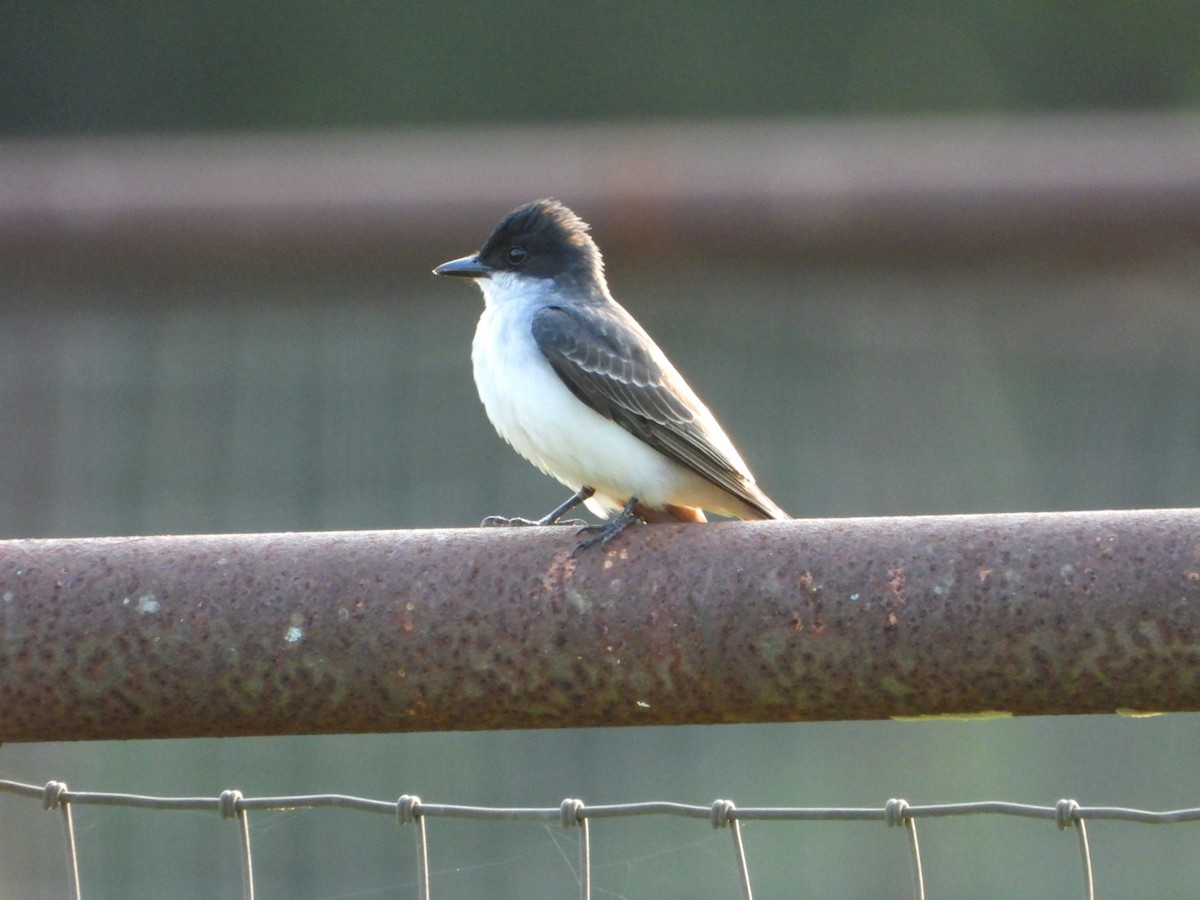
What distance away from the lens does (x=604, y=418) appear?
2426 mm

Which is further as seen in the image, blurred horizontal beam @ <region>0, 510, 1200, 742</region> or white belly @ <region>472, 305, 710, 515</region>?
white belly @ <region>472, 305, 710, 515</region>

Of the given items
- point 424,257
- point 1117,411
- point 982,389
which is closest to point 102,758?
point 424,257

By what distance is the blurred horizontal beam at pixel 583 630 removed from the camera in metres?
1.22

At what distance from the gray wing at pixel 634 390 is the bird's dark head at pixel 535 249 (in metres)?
0.26

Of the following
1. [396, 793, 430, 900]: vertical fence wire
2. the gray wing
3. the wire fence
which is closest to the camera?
the wire fence

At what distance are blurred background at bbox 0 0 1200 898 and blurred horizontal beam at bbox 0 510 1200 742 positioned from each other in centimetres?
208

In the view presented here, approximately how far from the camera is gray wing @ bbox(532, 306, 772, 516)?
2.36 meters

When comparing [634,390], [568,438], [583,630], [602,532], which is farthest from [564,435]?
[583,630]

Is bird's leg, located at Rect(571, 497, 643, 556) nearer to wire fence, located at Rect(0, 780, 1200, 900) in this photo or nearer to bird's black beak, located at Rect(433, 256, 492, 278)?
wire fence, located at Rect(0, 780, 1200, 900)

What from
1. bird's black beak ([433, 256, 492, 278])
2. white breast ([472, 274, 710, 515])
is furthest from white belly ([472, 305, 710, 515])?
bird's black beak ([433, 256, 492, 278])

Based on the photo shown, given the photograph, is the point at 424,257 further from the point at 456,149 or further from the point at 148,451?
the point at 148,451

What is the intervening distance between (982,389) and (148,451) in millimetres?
1968

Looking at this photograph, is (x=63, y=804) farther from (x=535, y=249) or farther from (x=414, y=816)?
(x=535, y=249)

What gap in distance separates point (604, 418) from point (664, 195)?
40.1 inches
